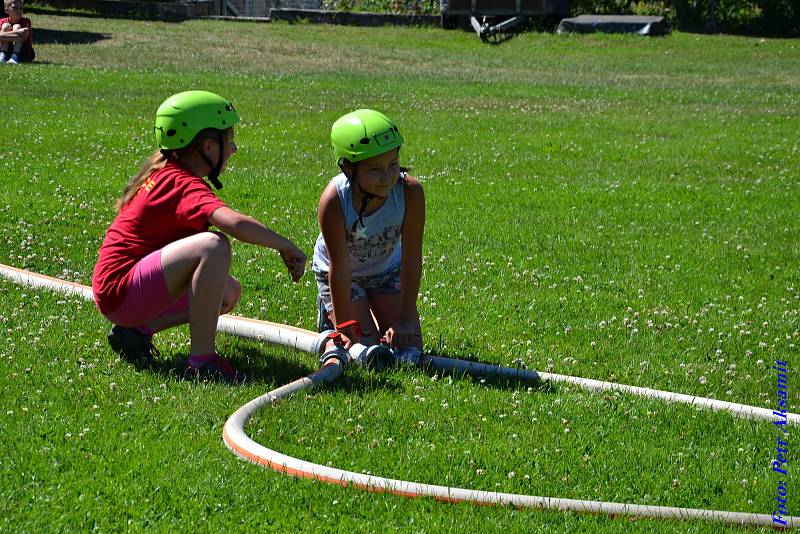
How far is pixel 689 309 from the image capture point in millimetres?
7719

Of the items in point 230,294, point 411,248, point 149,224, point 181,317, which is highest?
point 149,224

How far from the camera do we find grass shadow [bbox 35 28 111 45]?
93.2 feet

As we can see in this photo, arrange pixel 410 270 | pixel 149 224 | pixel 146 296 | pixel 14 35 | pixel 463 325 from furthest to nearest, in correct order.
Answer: pixel 14 35 → pixel 463 325 → pixel 410 270 → pixel 149 224 → pixel 146 296

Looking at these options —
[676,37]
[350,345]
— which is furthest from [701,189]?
[676,37]

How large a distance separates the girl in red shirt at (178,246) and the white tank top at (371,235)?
0.75 metres

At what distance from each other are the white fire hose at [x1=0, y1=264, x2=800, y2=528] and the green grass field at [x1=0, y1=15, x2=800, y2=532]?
7 cm

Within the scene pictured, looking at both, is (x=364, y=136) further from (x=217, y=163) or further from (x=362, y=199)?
(x=217, y=163)

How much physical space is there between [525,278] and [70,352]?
3711mm

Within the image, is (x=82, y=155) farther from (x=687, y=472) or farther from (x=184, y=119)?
(x=687, y=472)

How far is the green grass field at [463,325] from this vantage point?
465 cm

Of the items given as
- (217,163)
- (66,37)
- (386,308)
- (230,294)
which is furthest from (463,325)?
(66,37)

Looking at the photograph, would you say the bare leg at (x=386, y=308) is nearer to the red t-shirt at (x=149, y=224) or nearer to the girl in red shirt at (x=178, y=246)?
the girl in red shirt at (x=178, y=246)

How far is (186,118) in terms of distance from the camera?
5.86m

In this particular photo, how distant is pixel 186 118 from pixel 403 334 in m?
1.78
